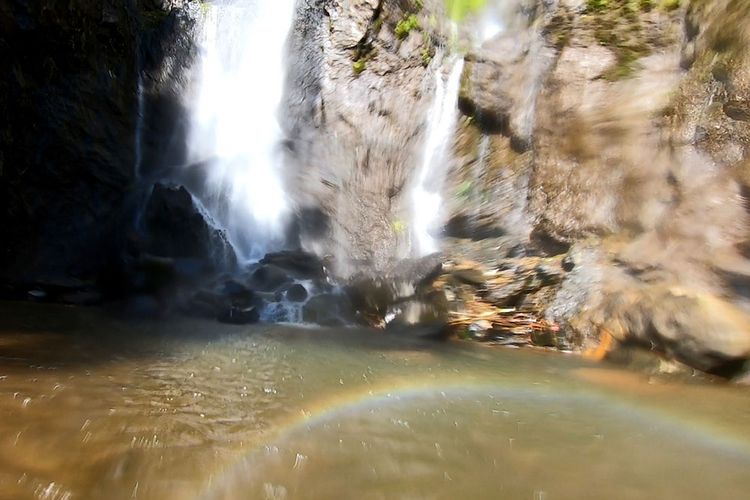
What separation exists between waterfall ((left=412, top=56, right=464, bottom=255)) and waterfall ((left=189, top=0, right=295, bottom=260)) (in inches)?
111

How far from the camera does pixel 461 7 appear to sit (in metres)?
10.2

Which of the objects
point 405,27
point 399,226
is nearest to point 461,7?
point 405,27

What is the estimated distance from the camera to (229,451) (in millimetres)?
2857

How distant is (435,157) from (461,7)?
302 cm

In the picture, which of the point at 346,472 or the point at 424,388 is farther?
the point at 424,388

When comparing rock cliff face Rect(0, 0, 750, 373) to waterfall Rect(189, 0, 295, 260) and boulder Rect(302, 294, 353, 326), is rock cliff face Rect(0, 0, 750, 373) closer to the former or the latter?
waterfall Rect(189, 0, 295, 260)

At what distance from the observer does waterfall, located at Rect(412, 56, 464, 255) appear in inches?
385

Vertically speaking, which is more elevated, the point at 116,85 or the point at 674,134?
the point at 116,85

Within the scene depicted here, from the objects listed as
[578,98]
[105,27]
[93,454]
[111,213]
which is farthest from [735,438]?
[105,27]

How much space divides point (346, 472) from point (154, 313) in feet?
19.3

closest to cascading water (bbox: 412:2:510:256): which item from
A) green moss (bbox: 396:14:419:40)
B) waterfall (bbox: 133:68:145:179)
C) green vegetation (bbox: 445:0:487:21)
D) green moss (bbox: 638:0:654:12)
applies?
green vegetation (bbox: 445:0:487:21)

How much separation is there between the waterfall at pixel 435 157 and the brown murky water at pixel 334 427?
4222 mm

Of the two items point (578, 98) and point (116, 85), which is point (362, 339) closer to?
point (578, 98)

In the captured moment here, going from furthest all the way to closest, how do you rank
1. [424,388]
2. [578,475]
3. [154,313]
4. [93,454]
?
[154,313], [424,388], [578,475], [93,454]
